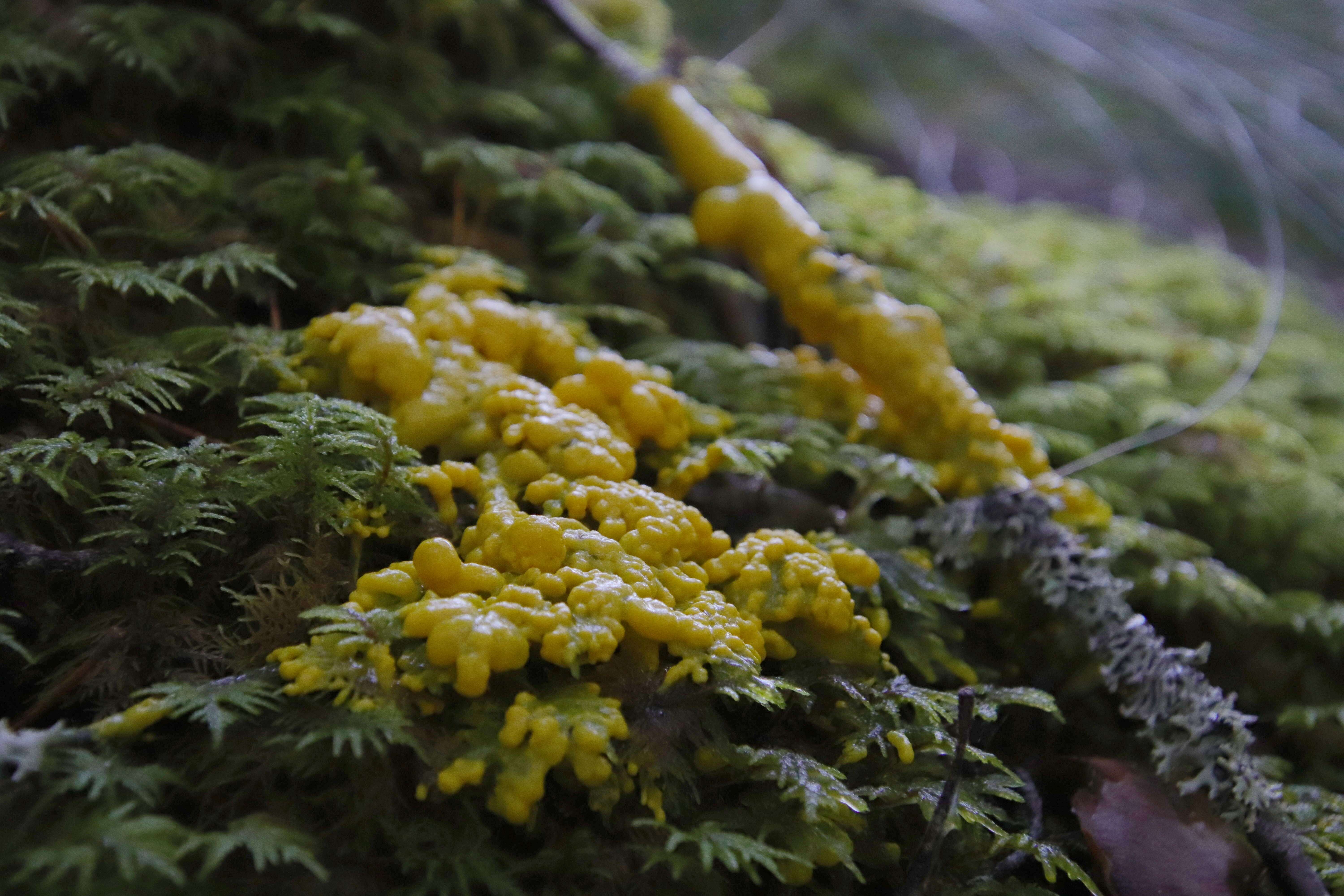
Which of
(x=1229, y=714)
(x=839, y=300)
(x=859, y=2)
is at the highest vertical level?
(x=859, y=2)

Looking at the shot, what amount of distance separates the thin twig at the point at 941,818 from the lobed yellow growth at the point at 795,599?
0.22m

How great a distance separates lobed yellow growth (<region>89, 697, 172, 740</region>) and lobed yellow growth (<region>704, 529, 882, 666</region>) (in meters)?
0.83

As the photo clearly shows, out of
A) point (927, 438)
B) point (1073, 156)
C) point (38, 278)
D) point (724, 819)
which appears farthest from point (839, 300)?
point (1073, 156)

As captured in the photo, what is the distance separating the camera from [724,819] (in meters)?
1.14

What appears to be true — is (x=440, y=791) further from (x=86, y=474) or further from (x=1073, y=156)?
(x=1073, y=156)

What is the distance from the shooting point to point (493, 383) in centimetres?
156

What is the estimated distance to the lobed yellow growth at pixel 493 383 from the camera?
147 cm

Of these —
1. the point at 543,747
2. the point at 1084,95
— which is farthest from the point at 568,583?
the point at 1084,95

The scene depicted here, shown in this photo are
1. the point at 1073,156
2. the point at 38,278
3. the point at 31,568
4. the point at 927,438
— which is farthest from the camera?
the point at 1073,156

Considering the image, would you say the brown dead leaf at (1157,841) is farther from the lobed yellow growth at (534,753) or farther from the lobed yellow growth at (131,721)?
the lobed yellow growth at (131,721)

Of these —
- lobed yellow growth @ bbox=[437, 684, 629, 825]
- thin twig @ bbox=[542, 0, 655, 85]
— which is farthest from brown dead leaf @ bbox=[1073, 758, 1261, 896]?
thin twig @ bbox=[542, 0, 655, 85]

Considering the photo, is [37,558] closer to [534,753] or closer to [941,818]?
[534,753]

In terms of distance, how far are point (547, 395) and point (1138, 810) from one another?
4.25 ft

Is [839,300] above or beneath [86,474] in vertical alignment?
above
